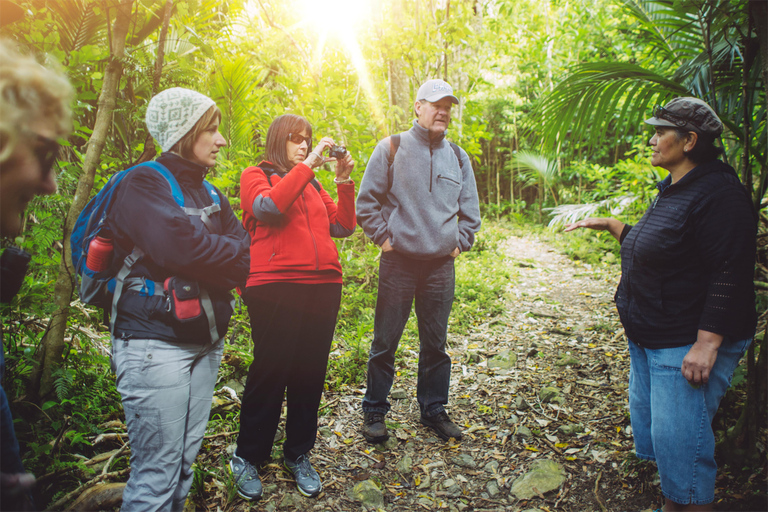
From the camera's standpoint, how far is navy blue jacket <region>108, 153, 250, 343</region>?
4.82ft

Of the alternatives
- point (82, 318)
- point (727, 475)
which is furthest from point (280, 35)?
point (727, 475)

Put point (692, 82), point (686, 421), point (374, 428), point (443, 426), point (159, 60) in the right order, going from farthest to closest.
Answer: point (443, 426)
point (374, 428)
point (692, 82)
point (159, 60)
point (686, 421)

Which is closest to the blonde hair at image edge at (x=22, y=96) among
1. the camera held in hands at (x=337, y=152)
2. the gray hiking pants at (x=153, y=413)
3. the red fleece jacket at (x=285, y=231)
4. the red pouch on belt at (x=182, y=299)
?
the red pouch on belt at (x=182, y=299)

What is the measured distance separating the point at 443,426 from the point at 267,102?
3420 mm

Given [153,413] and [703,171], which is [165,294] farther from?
[703,171]

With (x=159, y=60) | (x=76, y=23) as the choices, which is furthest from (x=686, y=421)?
(x=76, y=23)

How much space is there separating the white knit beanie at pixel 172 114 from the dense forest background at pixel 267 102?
0.88 metres

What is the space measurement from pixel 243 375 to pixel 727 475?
3.12 m

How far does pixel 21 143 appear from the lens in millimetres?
784

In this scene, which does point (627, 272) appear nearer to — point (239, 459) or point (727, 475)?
point (727, 475)

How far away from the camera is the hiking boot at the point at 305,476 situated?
7.30ft

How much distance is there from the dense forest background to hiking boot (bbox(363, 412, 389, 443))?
0.73 meters

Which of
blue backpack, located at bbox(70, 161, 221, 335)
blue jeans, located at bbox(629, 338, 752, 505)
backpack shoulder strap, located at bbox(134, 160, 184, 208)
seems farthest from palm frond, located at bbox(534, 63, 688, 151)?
blue backpack, located at bbox(70, 161, 221, 335)

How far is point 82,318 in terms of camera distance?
290 cm
